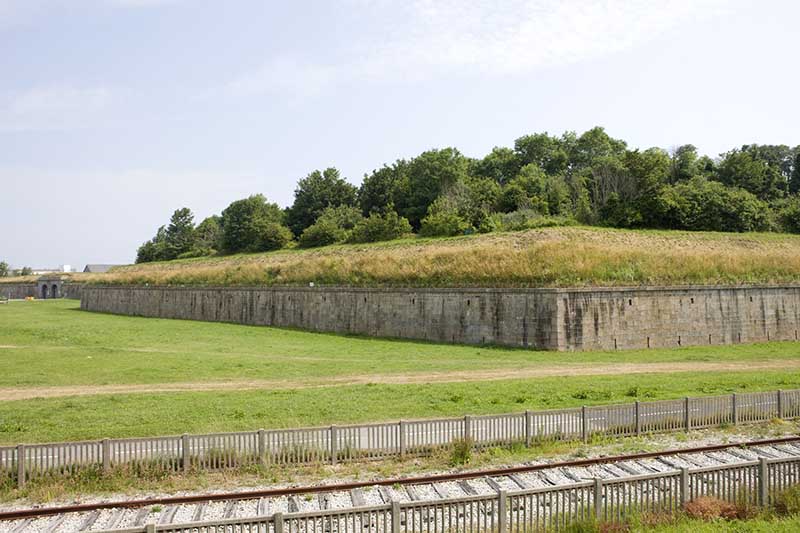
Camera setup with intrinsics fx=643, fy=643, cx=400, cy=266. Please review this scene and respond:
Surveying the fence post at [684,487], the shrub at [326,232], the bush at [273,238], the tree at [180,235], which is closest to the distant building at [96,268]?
the tree at [180,235]

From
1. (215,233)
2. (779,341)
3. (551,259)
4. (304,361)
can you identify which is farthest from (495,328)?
(215,233)

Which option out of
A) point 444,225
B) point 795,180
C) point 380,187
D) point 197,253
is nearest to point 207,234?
point 197,253

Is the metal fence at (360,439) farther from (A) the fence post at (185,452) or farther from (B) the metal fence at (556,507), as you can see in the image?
(B) the metal fence at (556,507)

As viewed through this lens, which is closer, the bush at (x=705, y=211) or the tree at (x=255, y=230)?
the bush at (x=705, y=211)

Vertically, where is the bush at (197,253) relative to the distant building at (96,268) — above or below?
above

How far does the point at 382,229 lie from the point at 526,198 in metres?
15.7

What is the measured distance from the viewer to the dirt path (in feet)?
82.3

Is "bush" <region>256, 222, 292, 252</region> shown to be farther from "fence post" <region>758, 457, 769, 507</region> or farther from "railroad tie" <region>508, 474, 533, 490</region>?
"fence post" <region>758, 457, 769, 507</region>

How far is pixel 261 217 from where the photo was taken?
287ft

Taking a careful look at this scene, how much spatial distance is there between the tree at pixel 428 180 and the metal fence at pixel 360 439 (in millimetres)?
60886

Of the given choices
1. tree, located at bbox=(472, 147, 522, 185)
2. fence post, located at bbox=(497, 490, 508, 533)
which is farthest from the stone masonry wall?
tree, located at bbox=(472, 147, 522, 185)

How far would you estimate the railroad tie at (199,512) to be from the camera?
1260 centimetres

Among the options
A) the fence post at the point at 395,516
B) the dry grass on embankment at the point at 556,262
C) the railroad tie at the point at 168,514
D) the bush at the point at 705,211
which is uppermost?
the bush at the point at 705,211

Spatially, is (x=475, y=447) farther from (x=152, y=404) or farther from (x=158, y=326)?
(x=158, y=326)
